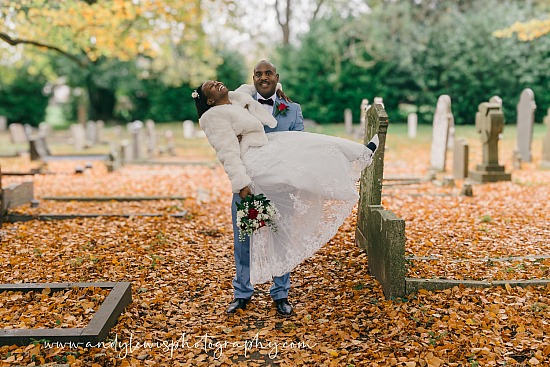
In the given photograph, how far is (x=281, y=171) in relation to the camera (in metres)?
4.52

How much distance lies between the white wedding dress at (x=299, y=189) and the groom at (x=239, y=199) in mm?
216

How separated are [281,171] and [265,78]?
0.84 m

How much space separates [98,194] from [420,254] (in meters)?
7.24

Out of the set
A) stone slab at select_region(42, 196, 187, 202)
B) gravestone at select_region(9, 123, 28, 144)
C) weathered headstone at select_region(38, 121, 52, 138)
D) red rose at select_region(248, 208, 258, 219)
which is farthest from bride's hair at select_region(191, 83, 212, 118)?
gravestone at select_region(9, 123, 28, 144)

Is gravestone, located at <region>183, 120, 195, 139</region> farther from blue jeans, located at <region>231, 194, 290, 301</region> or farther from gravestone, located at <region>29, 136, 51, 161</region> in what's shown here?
blue jeans, located at <region>231, 194, 290, 301</region>

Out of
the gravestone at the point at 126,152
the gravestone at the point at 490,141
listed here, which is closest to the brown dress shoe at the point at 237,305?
the gravestone at the point at 490,141

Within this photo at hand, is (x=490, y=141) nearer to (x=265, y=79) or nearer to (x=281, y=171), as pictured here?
(x=265, y=79)

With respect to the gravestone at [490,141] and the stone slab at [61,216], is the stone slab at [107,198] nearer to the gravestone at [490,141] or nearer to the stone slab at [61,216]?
the stone slab at [61,216]

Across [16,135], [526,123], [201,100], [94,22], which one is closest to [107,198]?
[94,22]

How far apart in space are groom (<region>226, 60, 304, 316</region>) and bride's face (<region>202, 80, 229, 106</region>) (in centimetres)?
38

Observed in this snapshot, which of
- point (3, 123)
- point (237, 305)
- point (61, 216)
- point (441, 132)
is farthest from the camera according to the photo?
point (3, 123)

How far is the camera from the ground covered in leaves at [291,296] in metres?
4.28

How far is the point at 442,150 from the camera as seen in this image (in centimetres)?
1360

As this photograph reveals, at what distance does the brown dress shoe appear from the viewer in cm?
507
